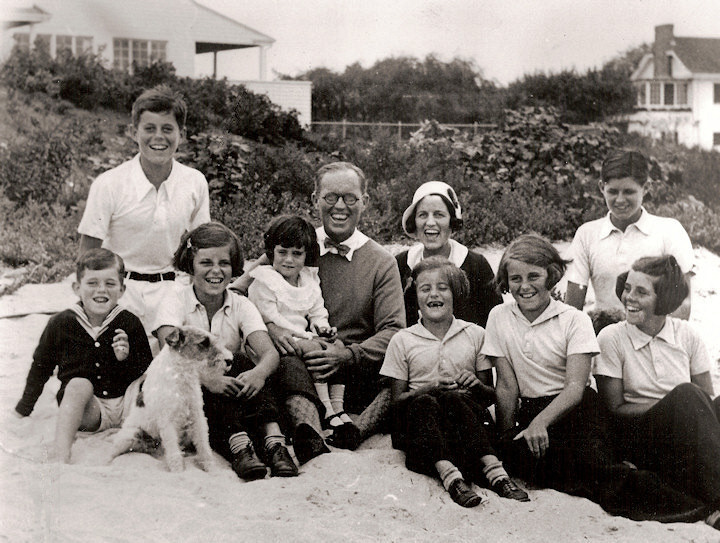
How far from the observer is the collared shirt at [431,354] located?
146 inches

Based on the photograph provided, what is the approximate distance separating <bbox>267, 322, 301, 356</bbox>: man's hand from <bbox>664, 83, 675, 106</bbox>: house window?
799cm

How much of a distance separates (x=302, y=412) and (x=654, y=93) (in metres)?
10.4

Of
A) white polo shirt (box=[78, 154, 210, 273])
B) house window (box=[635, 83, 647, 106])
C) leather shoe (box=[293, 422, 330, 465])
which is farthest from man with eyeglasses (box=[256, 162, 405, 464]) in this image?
house window (box=[635, 83, 647, 106])

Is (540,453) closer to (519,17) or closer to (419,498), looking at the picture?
(419,498)

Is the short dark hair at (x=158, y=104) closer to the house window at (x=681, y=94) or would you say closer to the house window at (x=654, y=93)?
the house window at (x=681, y=94)

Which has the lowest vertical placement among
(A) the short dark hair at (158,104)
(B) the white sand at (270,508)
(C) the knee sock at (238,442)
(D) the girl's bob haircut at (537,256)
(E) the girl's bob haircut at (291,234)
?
(B) the white sand at (270,508)

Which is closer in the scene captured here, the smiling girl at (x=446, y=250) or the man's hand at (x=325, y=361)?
the man's hand at (x=325, y=361)

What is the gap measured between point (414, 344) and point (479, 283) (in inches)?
33.4

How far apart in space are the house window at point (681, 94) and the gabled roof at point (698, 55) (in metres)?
1.40

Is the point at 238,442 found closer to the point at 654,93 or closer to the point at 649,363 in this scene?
the point at 649,363

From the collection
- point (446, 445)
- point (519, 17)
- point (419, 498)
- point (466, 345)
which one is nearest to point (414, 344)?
point (466, 345)

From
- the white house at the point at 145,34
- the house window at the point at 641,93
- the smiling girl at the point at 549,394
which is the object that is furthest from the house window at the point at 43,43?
the house window at the point at 641,93

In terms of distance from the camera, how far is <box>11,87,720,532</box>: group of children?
Result: 3.32 metres

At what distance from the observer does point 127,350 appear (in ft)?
11.9
